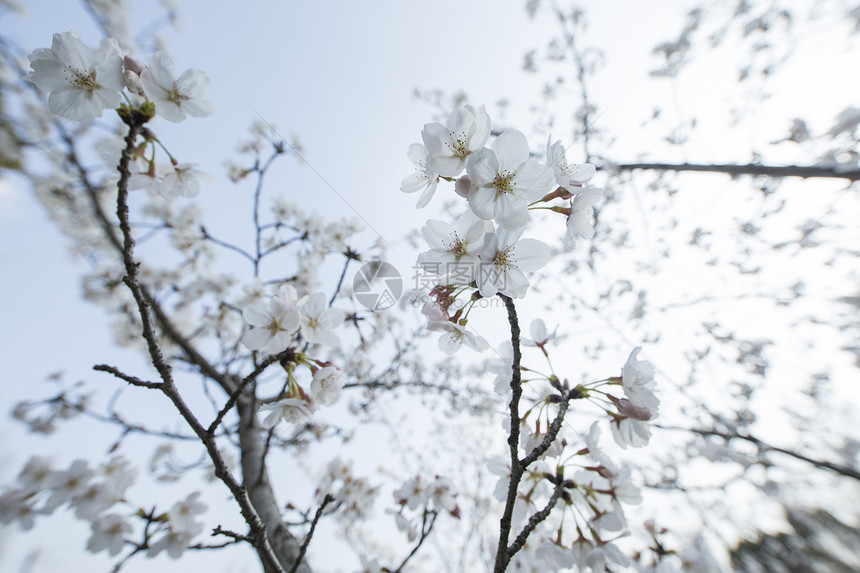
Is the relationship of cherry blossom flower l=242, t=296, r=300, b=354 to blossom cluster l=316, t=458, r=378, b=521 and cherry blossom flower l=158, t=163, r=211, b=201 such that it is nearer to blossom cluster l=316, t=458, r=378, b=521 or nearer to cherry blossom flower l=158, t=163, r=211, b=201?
cherry blossom flower l=158, t=163, r=211, b=201

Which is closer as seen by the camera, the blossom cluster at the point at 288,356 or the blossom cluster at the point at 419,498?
the blossom cluster at the point at 288,356

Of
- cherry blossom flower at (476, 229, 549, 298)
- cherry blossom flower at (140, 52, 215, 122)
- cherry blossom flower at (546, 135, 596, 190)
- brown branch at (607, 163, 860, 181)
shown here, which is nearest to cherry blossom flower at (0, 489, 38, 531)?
cherry blossom flower at (140, 52, 215, 122)

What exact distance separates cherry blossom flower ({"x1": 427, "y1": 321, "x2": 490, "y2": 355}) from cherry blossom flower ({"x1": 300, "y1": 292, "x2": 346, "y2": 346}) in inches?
19.4

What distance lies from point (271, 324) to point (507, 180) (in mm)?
1081

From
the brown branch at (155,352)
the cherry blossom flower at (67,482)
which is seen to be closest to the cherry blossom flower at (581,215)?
the brown branch at (155,352)

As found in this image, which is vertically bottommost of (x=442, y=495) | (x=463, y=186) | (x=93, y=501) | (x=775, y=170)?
A: (x=93, y=501)

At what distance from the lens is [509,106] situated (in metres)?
6.36

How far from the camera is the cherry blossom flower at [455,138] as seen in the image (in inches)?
45.2

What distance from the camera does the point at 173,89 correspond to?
1404 mm

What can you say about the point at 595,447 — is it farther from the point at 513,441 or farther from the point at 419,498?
the point at 419,498

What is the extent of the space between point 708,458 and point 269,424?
17.4ft

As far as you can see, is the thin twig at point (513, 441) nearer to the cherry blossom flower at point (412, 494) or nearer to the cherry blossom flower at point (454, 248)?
the cherry blossom flower at point (454, 248)

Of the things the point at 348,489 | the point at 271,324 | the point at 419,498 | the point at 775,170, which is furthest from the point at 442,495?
the point at 775,170

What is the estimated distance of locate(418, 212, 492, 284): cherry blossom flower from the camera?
45.7 inches
